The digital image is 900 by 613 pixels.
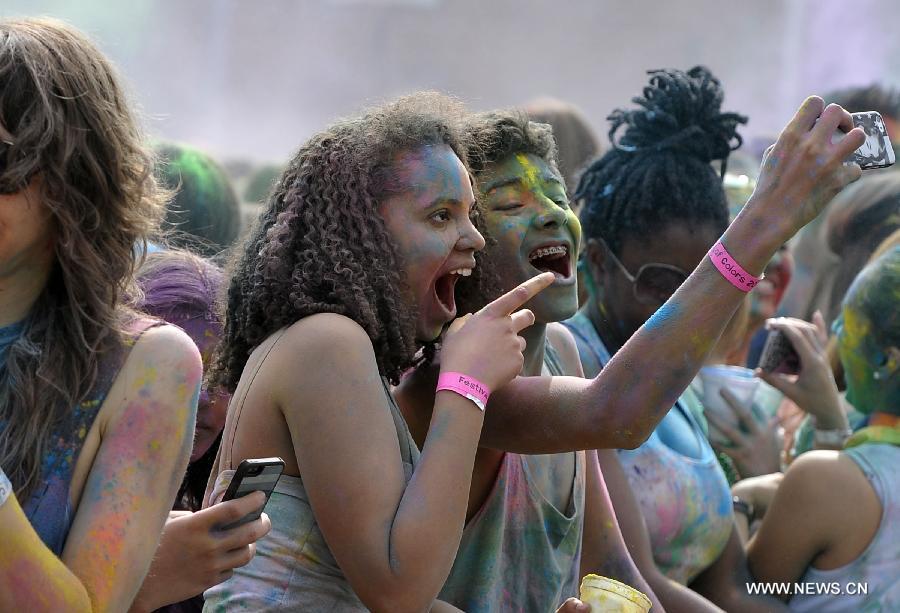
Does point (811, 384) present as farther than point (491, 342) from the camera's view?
Yes

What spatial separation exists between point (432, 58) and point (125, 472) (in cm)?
1016

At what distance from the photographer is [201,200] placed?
4.24 metres

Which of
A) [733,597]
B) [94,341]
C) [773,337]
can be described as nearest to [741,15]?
[773,337]

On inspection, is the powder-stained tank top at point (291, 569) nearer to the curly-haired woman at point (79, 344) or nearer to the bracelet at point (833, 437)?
the curly-haired woman at point (79, 344)

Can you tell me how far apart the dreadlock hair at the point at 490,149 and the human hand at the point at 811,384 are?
1496mm

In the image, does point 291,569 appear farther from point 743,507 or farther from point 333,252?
point 743,507

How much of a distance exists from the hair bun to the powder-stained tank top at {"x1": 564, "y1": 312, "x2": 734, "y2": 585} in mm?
748

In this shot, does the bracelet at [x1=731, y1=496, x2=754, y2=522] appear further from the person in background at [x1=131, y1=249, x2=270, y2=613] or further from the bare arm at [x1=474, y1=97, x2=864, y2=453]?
the person in background at [x1=131, y1=249, x2=270, y2=613]

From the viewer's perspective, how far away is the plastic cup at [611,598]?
2387 millimetres

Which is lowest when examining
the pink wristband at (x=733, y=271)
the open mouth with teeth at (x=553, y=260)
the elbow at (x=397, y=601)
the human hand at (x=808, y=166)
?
the elbow at (x=397, y=601)

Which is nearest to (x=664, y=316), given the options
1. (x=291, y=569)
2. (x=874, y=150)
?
(x=874, y=150)

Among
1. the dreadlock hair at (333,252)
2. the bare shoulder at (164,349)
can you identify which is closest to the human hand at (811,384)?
the dreadlock hair at (333,252)

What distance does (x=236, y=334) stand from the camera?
2.33 m

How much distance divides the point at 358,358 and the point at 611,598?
2.26ft
